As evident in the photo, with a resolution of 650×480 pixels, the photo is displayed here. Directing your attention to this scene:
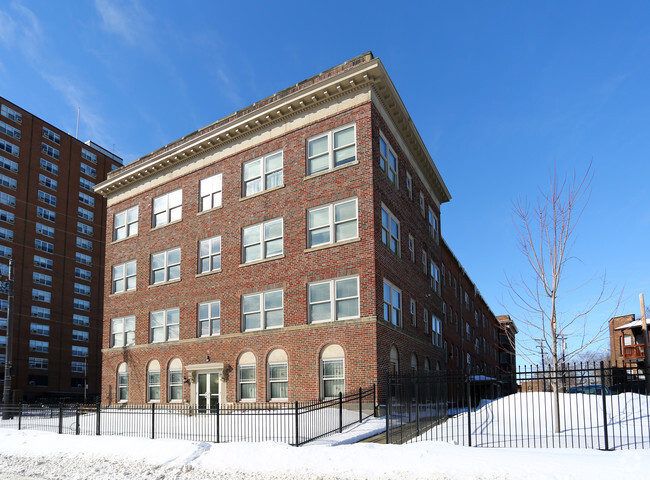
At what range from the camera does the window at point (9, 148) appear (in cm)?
7412

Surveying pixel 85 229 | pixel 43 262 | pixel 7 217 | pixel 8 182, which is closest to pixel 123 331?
pixel 7 217

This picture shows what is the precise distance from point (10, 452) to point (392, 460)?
47.1 feet

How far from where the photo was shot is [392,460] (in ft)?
41.5

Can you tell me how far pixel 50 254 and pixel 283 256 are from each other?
213 feet

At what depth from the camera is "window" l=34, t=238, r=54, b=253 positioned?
7662 cm

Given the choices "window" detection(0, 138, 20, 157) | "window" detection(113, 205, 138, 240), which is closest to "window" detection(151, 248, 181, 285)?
"window" detection(113, 205, 138, 240)

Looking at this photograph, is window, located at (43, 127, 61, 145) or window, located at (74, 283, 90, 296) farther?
window, located at (74, 283, 90, 296)

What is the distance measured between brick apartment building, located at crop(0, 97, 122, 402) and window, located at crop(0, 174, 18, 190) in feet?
0.46

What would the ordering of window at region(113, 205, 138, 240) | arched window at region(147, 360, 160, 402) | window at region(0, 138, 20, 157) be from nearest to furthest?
1. arched window at region(147, 360, 160, 402)
2. window at region(113, 205, 138, 240)
3. window at region(0, 138, 20, 157)

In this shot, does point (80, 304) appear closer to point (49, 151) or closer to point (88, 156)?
point (49, 151)

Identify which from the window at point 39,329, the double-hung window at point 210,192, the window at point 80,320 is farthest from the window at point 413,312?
the window at point 80,320

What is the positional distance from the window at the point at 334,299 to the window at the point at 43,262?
6474 cm

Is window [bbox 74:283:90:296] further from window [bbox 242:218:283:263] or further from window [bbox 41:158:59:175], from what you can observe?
window [bbox 242:218:283:263]

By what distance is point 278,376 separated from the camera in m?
24.5
